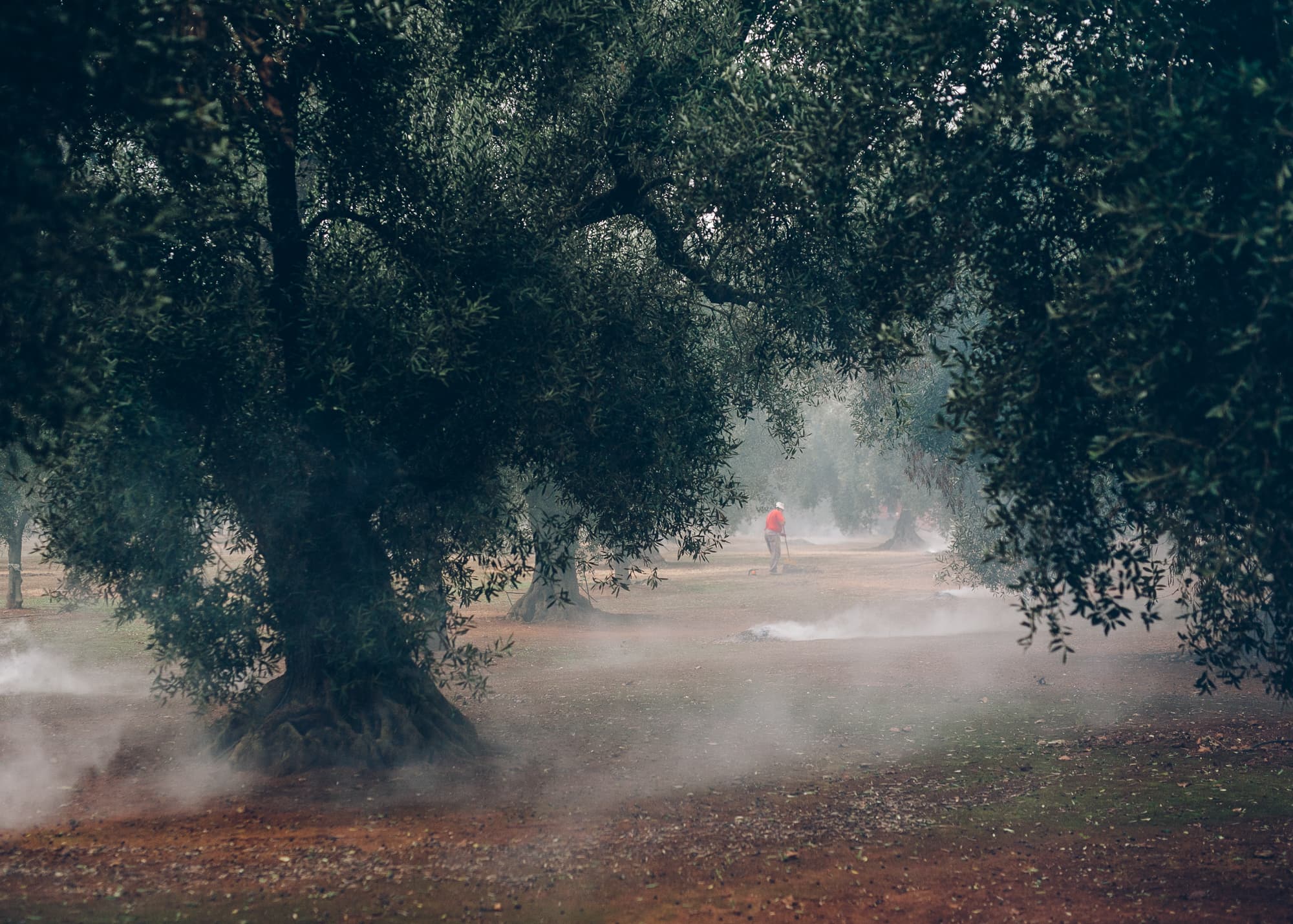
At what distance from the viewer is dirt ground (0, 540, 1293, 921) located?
8.83 metres

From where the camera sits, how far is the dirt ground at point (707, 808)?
348 inches

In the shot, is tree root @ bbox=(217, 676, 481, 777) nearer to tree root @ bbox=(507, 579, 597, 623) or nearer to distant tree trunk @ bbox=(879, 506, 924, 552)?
tree root @ bbox=(507, 579, 597, 623)

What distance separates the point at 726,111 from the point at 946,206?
3070 mm

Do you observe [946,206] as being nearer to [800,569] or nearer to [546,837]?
[546,837]

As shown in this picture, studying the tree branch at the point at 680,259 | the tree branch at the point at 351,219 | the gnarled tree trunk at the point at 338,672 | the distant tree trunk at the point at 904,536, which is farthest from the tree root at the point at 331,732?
the distant tree trunk at the point at 904,536

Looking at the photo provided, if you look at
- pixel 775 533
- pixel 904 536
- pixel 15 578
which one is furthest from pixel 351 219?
pixel 904 536

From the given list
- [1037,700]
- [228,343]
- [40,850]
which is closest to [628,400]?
[228,343]

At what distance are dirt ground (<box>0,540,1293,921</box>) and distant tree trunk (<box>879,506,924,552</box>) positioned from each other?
197ft

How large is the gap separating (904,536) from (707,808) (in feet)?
238

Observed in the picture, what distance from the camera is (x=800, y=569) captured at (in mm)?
55906

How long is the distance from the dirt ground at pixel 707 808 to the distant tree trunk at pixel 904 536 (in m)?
59.9

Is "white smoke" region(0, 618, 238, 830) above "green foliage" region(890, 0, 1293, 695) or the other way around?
the other way around

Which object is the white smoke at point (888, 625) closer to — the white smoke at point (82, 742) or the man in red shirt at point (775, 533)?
the white smoke at point (82, 742)

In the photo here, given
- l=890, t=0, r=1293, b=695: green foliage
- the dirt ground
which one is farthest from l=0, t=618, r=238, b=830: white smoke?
l=890, t=0, r=1293, b=695: green foliage
